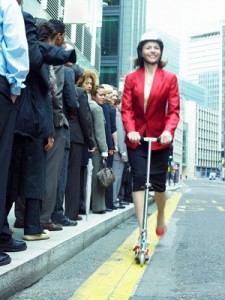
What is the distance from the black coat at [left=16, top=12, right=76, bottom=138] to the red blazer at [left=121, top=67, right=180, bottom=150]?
77cm

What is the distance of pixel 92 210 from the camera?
6688mm

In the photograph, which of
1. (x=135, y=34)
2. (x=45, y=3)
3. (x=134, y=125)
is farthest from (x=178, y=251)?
(x=135, y=34)

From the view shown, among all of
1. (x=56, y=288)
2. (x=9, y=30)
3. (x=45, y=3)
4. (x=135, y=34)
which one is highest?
(x=135, y=34)

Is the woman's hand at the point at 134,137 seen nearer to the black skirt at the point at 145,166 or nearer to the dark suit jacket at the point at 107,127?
the black skirt at the point at 145,166

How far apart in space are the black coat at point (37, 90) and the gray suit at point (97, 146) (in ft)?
7.82

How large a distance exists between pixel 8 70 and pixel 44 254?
54.1 inches

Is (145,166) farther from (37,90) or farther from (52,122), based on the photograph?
(37,90)

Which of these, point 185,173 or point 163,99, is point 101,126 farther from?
point 185,173

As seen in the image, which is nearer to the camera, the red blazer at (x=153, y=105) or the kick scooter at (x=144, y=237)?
the kick scooter at (x=144, y=237)

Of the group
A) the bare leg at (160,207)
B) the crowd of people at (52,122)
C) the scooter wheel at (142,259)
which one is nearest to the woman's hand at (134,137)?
the crowd of people at (52,122)

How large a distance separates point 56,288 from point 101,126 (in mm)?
3479

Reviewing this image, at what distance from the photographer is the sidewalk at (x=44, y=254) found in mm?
2882

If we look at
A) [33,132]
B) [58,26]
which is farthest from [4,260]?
[58,26]

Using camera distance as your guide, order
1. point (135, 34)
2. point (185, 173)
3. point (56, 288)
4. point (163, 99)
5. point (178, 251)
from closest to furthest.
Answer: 1. point (56, 288)
2. point (163, 99)
3. point (178, 251)
4. point (135, 34)
5. point (185, 173)
